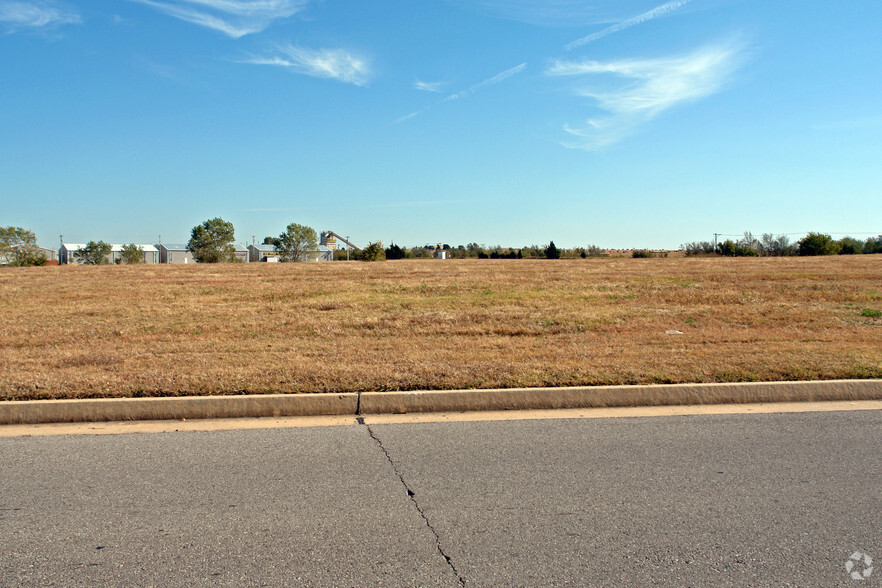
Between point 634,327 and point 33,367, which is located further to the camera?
point 634,327

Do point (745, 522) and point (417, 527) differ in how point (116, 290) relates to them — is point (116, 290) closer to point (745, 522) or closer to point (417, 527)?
point (417, 527)

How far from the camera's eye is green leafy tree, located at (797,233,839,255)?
39375 millimetres

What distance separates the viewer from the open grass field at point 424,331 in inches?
298

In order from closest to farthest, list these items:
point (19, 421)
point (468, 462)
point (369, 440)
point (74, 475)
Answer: point (74, 475)
point (468, 462)
point (369, 440)
point (19, 421)

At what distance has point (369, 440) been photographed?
568 centimetres

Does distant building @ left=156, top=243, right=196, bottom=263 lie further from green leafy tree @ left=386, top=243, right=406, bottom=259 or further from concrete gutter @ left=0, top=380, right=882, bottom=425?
concrete gutter @ left=0, top=380, right=882, bottom=425

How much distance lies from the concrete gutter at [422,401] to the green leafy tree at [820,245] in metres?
37.1

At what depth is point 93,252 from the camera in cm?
8831

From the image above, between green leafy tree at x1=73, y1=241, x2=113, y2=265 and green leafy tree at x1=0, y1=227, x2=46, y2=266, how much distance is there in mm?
19669

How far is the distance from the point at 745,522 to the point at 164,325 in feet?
34.9

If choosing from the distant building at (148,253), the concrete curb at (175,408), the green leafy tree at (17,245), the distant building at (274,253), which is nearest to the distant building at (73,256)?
the distant building at (148,253)

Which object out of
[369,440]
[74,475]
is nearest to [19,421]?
[74,475]

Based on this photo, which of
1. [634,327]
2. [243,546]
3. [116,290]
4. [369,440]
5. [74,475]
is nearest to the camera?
[243,546]

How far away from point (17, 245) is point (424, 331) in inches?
2579
